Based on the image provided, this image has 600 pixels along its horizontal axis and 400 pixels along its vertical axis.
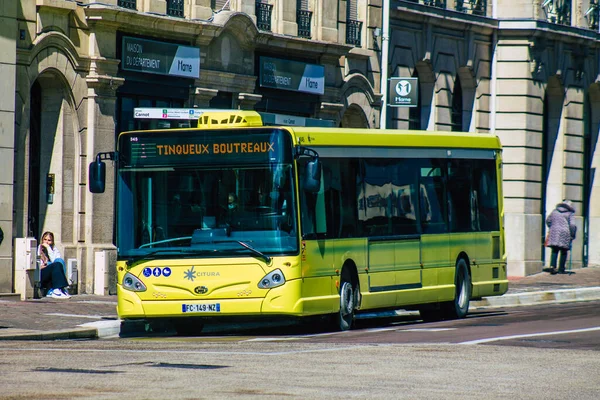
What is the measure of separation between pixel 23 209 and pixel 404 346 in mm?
11444

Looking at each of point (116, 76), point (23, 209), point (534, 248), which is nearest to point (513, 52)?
point (534, 248)

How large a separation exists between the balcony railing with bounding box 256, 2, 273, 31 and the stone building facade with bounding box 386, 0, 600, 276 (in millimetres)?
4369

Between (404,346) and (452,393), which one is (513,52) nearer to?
(404,346)

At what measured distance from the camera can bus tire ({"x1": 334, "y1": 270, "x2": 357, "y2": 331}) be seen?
19.9 m

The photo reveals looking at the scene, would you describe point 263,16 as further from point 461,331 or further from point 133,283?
point 461,331

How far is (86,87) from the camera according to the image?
27.0 meters

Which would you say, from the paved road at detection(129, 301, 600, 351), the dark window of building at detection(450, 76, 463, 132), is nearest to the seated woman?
the paved road at detection(129, 301, 600, 351)

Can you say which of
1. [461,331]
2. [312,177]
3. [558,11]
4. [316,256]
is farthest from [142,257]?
[558,11]

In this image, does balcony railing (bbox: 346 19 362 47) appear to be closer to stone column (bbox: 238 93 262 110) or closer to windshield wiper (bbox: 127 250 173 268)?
stone column (bbox: 238 93 262 110)

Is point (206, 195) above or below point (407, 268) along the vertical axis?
above

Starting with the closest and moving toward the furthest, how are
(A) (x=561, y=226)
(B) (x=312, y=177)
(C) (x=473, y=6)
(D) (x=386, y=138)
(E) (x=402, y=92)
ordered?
1. (B) (x=312, y=177)
2. (D) (x=386, y=138)
3. (E) (x=402, y=92)
4. (A) (x=561, y=226)
5. (C) (x=473, y=6)

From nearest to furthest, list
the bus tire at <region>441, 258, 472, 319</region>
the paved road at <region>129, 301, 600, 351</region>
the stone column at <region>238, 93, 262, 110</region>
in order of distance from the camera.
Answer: the paved road at <region>129, 301, 600, 351</region>
the bus tire at <region>441, 258, 472, 319</region>
the stone column at <region>238, 93, 262, 110</region>

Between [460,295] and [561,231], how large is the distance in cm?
1482

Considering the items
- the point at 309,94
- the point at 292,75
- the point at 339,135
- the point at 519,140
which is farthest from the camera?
the point at 519,140
